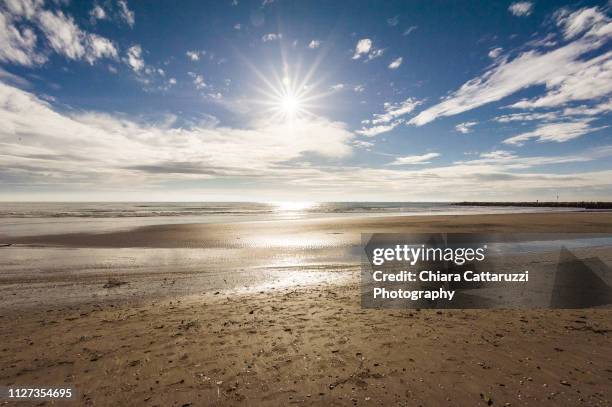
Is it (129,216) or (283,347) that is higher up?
(129,216)

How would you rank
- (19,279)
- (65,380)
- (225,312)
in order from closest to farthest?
(65,380), (225,312), (19,279)

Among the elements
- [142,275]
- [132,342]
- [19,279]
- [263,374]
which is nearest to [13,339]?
[132,342]

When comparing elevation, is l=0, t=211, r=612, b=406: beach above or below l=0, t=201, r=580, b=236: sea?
below

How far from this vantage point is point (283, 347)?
258 inches

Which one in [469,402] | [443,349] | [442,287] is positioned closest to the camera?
[469,402]

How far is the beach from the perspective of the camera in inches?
200

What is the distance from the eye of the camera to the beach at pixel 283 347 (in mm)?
5074

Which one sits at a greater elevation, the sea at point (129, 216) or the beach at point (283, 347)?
the sea at point (129, 216)

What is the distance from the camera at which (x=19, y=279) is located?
12859 millimetres

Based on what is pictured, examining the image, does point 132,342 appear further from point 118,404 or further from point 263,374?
point 263,374

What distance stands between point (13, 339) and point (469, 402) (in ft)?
30.1

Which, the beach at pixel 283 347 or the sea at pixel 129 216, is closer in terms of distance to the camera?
the beach at pixel 283 347

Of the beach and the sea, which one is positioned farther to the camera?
the sea

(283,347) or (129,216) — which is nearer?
(283,347)
